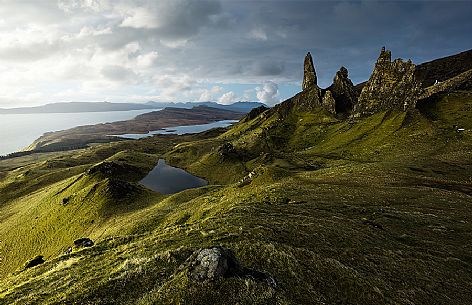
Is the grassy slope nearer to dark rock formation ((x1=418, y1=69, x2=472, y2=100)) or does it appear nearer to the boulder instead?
the boulder

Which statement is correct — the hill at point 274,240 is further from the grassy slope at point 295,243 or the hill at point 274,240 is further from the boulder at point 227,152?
the boulder at point 227,152

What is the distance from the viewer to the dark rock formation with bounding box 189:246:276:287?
18.9 metres

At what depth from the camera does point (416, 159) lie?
92688 millimetres

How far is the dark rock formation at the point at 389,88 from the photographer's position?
156 m

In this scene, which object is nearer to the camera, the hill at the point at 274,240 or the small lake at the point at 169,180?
the hill at the point at 274,240

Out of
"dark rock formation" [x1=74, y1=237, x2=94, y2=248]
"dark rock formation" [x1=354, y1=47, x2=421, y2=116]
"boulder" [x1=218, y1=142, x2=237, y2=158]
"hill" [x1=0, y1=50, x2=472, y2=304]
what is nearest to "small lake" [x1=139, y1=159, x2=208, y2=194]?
"boulder" [x1=218, y1=142, x2=237, y2=158]

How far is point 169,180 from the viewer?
6033 inches

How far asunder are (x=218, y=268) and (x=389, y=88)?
177 meters

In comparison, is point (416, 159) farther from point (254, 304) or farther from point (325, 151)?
point (254, 304)

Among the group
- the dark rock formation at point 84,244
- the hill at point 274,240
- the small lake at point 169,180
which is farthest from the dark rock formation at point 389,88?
the dark rock formation at point 84,244

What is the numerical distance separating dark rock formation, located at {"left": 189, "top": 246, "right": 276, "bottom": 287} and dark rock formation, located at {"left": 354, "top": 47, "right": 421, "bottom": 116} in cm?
16049

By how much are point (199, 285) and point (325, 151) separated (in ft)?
433

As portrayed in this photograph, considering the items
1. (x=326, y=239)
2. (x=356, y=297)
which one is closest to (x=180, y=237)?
(x=326, y=239)

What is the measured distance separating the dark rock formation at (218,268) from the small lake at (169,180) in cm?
11279
